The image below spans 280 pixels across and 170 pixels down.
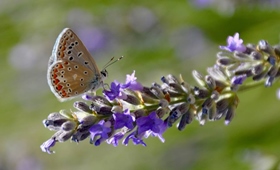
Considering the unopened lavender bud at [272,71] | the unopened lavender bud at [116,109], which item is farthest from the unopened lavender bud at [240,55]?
the unopened lavender bud at [116,109]

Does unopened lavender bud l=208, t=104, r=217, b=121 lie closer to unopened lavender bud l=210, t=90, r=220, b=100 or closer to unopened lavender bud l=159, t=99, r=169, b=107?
unopened lavender bud l=210, t=90, r=220, b=100

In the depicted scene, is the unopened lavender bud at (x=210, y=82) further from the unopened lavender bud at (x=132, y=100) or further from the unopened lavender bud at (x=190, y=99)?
the unopened lavender bud at (x=132, y=100)

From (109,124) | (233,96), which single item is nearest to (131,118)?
(109,124)

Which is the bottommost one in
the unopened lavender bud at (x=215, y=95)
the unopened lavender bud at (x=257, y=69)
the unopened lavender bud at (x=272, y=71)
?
the unopened lavender bud at (x=215, y=95)

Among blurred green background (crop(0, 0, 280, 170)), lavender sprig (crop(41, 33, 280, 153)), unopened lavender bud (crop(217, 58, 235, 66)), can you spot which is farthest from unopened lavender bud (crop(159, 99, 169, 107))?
blurred green background (crop(0, 0, 280, 170))

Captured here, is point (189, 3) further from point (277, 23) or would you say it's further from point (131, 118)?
point (131, 118)

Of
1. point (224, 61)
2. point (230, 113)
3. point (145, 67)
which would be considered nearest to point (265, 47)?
point (224, 61)

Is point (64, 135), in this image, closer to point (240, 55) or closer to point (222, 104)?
point (222, 104)
